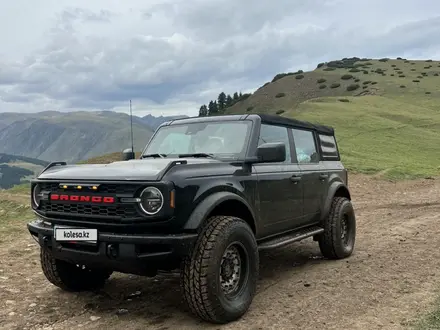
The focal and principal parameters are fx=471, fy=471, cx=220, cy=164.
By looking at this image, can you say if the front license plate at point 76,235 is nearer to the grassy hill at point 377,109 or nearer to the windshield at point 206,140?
the windshield at point 206,140

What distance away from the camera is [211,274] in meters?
3.79

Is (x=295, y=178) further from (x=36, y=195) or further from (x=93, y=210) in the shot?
(x=36, y=195)

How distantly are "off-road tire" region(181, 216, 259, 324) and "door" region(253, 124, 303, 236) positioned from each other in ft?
2.53

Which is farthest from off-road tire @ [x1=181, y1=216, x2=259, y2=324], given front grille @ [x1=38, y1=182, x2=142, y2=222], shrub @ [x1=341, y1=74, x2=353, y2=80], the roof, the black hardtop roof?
shrub @ [x1=341, y1=74, x2=353, y2=80]

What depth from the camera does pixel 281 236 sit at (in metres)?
5.33

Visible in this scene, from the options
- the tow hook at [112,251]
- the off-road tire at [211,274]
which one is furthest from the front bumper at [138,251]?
the off-road tire at [211,274]

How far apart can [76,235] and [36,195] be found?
764mm

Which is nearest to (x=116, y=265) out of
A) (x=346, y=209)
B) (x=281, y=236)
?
(x=281, y=236)

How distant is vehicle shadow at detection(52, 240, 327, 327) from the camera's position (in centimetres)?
431

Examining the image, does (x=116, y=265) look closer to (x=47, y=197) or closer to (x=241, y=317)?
(x=47, y=197)

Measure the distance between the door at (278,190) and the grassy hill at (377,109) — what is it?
12.8m

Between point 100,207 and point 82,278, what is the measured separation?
146 centimetres

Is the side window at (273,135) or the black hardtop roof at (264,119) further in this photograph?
the black hardtop roof at (264,119)

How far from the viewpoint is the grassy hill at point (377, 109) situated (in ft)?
70.0
